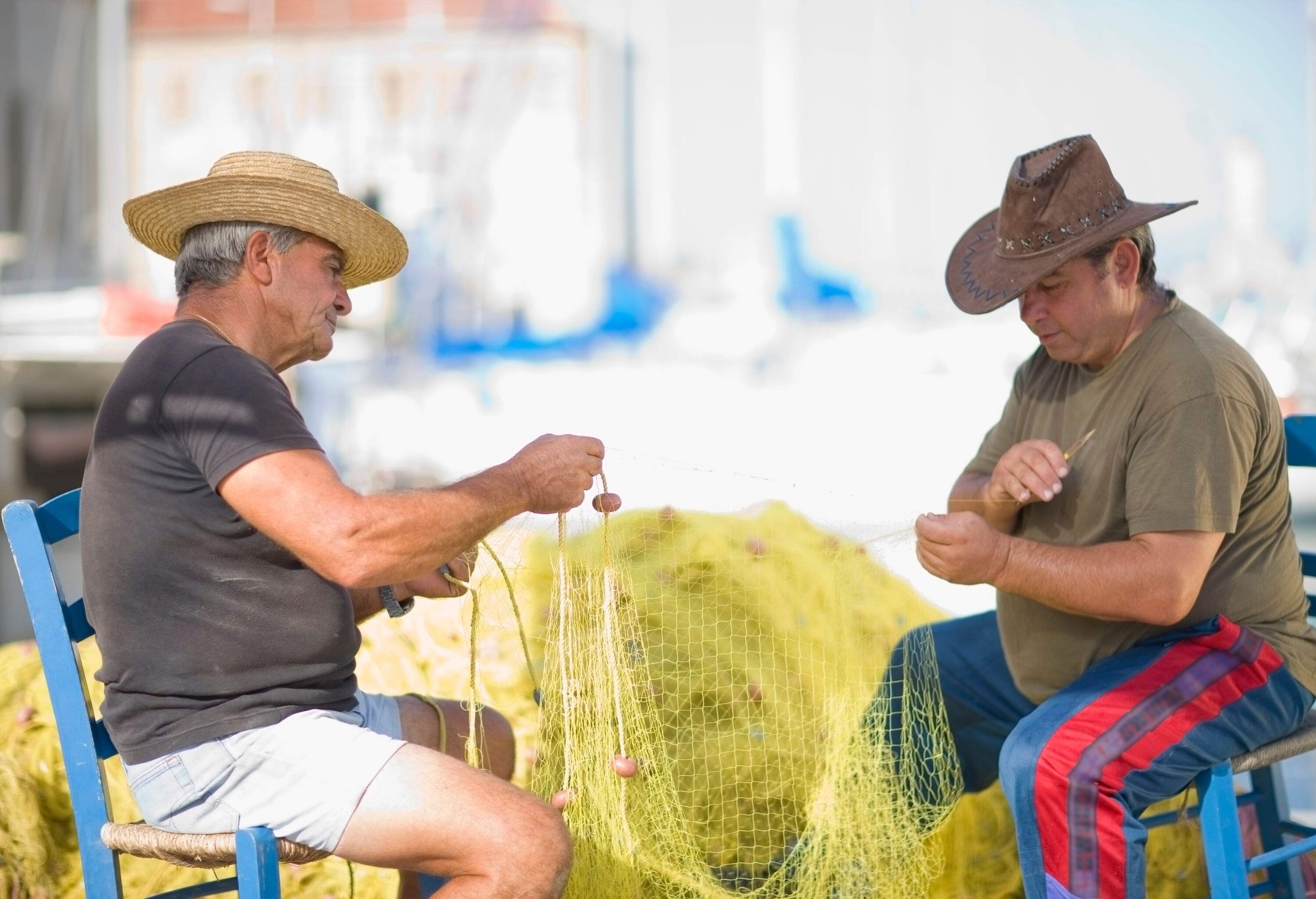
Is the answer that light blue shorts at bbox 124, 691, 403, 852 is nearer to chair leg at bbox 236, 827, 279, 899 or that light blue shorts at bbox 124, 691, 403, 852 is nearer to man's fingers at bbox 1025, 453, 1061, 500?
chair leg at bbox 236, 827, 279, 899

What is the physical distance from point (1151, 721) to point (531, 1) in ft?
29.7

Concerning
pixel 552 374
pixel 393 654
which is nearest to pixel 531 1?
pixel 552 374

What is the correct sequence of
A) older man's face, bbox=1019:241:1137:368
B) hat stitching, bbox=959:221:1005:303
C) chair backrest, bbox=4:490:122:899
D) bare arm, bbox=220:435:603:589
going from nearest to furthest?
bare arm, bbox=220:435:603:589, chair backrest, bbox=4:490:122:899, older man's face, bbox=1019:241:1137:368, hat stitching, bbox=959:221:1005:303

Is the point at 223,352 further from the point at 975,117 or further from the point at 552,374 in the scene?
the point at 975,117

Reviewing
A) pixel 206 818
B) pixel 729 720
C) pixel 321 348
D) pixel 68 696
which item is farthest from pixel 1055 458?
pixel 68 696

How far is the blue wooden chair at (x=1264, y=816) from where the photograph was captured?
7.49 ft

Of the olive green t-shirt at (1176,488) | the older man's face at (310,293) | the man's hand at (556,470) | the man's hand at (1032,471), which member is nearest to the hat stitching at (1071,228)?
the olive green t-shirt at (1176,488)

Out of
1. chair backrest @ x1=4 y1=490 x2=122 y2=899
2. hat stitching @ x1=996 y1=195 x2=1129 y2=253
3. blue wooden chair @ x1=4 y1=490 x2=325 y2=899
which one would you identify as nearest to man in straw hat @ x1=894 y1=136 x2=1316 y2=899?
hat stitching @ x1=996 y1=195 x2=1129 y2=253

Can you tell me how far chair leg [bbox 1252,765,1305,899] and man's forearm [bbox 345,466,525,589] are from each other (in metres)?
2.07

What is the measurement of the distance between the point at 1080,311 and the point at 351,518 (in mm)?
1646

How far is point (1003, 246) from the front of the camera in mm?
2658

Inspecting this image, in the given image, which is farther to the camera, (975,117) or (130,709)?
(975,117)

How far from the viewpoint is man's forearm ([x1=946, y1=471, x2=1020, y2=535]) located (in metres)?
2.75

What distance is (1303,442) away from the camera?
9.12ft
